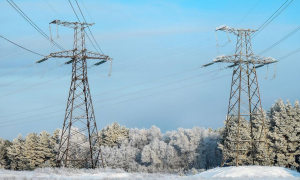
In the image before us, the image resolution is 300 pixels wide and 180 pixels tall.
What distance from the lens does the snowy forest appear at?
57.9 metres

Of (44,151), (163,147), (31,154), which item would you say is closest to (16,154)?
(31,154)

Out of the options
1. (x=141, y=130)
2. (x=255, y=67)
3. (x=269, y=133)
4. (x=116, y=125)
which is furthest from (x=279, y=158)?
(x=116, y=125)

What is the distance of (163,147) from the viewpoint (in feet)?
275

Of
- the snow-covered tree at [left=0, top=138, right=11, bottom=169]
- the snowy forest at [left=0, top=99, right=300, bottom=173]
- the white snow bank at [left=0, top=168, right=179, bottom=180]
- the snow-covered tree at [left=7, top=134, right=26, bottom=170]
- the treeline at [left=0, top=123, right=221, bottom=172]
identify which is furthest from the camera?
the snow-covered tree at [left=0, top=138, right=11, bottom=169]

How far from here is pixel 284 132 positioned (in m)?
58.2

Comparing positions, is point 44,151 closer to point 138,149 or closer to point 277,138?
point 138,149

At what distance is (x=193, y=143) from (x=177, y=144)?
12.6 feet

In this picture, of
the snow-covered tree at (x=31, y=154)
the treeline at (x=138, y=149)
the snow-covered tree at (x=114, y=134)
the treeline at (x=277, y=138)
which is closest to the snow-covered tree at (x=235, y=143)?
the treeline at (x=277, y=138)

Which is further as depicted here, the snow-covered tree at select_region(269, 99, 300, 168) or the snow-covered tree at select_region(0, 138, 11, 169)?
the snow-covered tree at select_region(0, 138, 11, 169)

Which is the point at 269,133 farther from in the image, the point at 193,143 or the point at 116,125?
the point at 116,125

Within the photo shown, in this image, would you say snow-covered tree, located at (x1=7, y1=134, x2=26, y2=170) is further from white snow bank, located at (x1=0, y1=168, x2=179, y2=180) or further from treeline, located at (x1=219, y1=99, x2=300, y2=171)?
white snow bank, located at (x1=0, y1=168, x2=179, y2=180)

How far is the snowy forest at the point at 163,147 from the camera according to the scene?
57.9 metres

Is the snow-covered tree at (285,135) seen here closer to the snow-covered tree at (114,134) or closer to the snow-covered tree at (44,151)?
the snow-covered tree at (114,134)

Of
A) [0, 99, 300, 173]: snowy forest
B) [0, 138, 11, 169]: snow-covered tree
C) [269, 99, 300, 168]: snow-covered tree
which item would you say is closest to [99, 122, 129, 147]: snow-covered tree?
[0, 99, 300, 173]: snowy forest
